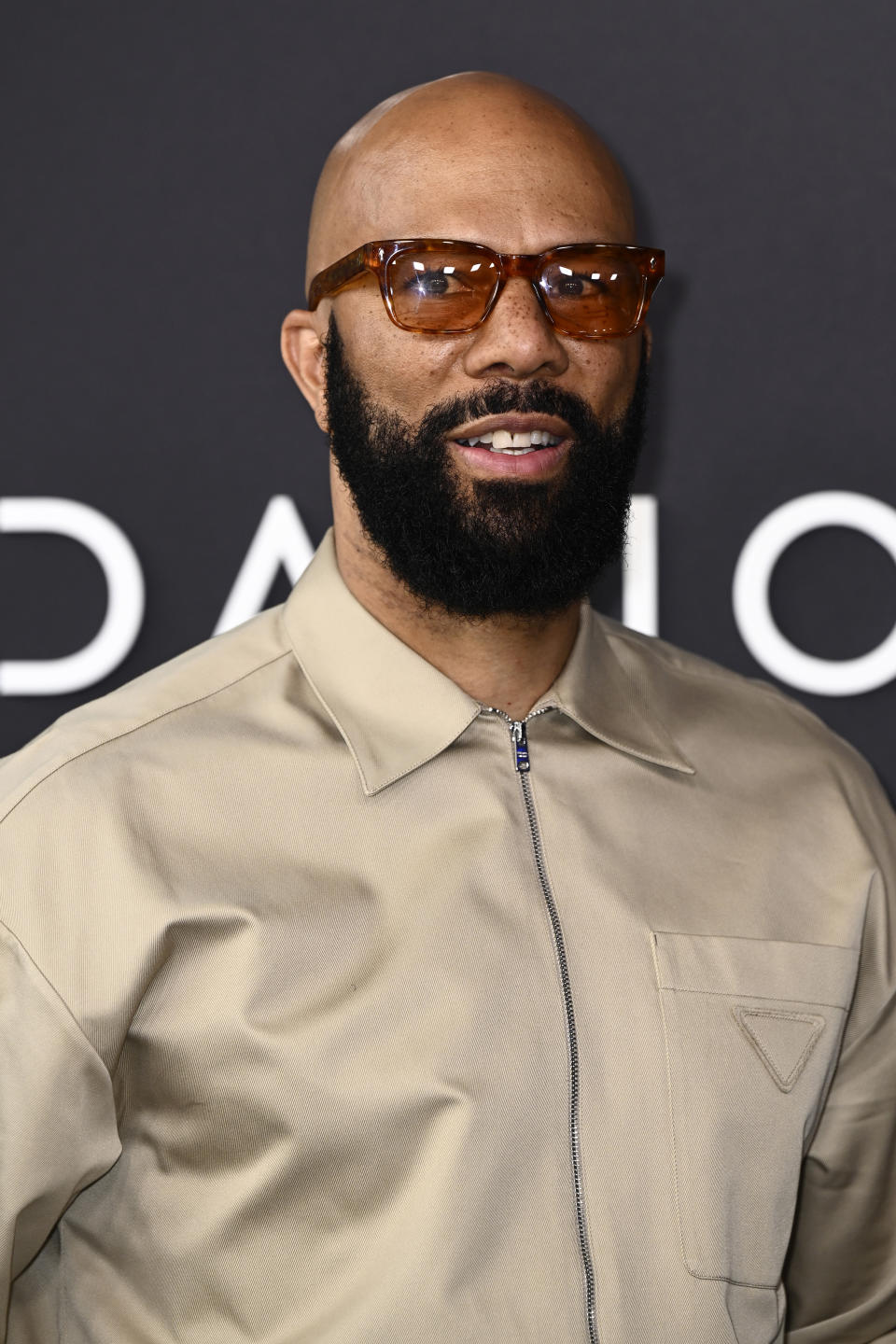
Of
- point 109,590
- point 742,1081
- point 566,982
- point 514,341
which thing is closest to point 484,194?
point 514,341

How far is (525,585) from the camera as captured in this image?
1200mm

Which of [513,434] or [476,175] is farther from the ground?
[476,175]

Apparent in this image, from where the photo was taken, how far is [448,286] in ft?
3.80

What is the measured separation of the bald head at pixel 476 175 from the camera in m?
1.19

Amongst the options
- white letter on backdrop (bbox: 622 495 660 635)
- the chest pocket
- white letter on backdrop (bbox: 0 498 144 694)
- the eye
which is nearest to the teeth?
the eye

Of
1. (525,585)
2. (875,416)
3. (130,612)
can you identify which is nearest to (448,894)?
(525,585)

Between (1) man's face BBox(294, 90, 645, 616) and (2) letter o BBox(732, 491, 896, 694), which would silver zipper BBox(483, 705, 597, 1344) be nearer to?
(1) man's face BBox(294, 90, 645, 616)

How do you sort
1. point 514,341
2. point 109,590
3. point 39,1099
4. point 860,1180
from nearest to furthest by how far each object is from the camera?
point 39,1099
point 514,341
point 860,1180
point 109,590

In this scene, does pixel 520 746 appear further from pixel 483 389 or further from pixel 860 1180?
pixel 860 1180

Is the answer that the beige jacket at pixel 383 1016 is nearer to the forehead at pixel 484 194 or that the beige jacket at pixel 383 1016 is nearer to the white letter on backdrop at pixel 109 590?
the forehead at pixel 484 194

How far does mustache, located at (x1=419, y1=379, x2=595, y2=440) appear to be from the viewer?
116 cm

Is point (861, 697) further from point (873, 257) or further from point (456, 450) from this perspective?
point (456, 450)

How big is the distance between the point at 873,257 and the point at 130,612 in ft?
3.40

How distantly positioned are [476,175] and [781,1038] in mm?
742
